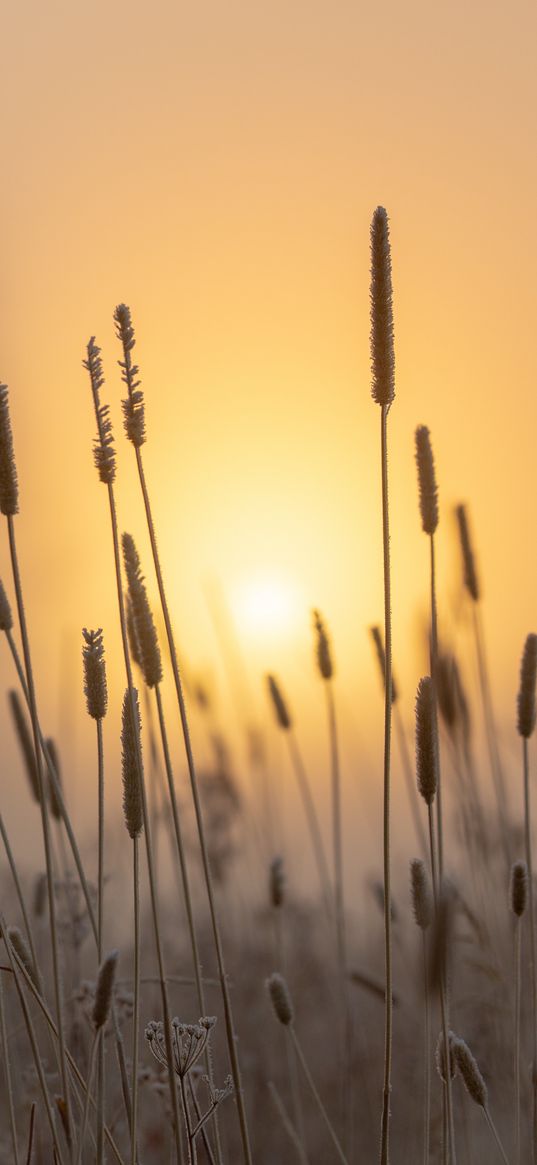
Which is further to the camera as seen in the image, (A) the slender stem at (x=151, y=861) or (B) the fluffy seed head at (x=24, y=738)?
(B) the fluffy seed head at (x=24, y=738)

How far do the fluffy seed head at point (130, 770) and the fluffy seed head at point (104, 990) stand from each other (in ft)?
0.66

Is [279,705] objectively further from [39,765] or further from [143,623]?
[39,765]

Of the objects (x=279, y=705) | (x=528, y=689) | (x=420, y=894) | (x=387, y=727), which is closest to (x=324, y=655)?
(x=528, y=689)

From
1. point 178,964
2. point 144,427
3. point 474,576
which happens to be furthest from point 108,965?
point 178,964

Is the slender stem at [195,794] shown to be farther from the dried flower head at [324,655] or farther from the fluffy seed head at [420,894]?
the dried flower head at [324,655]

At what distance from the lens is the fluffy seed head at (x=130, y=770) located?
1.72m

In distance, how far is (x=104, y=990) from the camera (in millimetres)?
1583

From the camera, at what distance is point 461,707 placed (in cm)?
305

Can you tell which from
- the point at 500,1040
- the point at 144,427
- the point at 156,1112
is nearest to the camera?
the point at 144,427

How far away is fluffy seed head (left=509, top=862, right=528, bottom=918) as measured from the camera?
219 cm

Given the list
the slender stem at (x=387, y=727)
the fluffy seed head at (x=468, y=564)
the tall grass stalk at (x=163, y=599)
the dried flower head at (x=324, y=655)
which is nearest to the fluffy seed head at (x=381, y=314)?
the slender stem at (x=387, y=727)

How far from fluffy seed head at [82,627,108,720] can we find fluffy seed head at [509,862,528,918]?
864mm

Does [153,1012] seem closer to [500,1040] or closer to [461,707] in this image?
[500,1040]

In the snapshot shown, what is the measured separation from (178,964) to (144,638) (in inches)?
141
